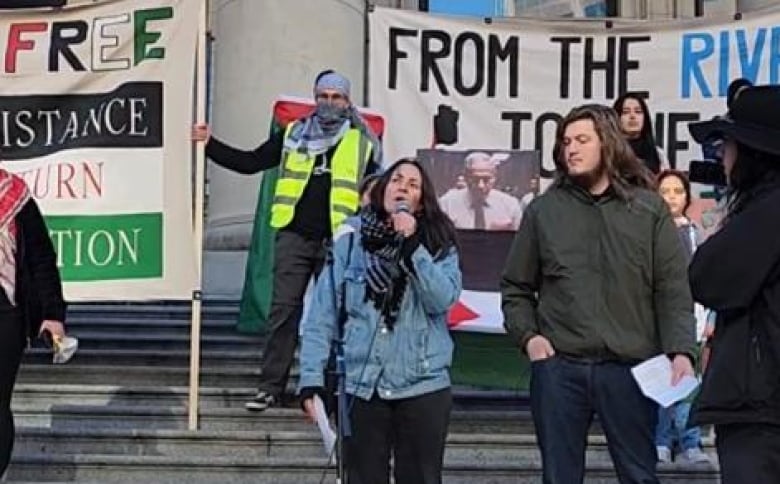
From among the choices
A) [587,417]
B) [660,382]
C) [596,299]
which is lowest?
[587,417]

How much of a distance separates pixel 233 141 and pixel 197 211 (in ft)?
12.9

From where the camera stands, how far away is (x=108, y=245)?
7.30m

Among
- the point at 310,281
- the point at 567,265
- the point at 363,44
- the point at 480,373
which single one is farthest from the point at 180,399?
the point at 363,44

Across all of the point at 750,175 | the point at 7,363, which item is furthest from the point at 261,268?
the point at 750,175

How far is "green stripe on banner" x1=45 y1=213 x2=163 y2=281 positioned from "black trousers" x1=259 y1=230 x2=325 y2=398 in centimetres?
62

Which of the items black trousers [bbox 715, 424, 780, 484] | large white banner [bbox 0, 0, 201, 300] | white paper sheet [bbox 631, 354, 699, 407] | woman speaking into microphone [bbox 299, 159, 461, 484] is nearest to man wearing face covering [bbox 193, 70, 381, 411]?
large white banner [bbox 0, 0, 201, 300]

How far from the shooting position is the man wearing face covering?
7270 mm

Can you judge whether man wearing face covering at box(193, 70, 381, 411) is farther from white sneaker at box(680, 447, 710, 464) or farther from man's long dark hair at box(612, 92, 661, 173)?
white sneaker at box(680, 447, 710, 464)

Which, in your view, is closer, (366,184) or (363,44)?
(366,184)

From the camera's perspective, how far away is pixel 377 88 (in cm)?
838

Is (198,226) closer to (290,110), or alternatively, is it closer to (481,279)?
(290,110)

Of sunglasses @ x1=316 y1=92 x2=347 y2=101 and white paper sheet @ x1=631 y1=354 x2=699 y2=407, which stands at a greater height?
sunglasses @ x1=316 y1=92 x2=347 y2=101

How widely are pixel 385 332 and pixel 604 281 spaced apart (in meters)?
0.83

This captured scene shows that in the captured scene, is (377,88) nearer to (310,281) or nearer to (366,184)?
(310,281)
